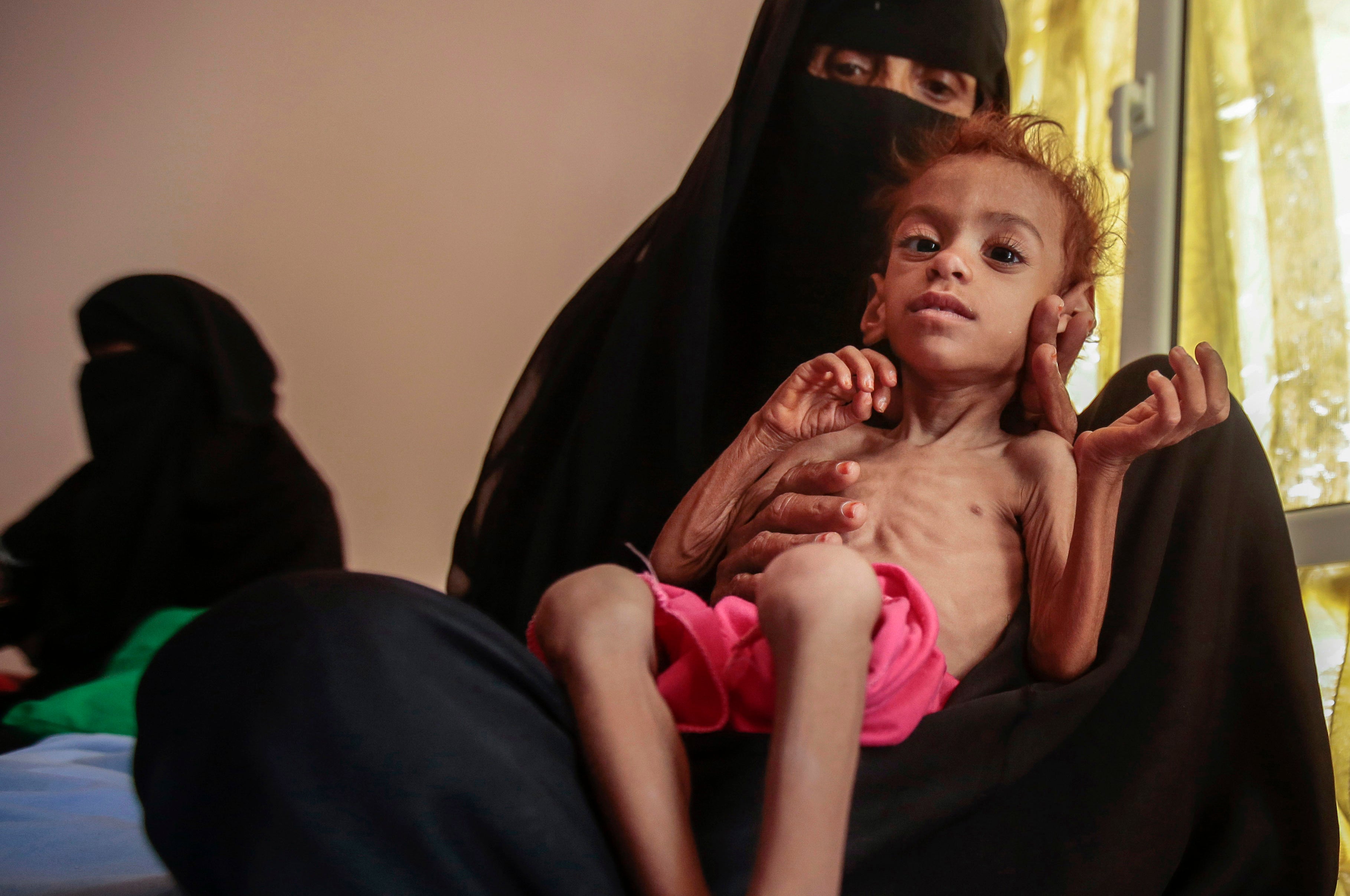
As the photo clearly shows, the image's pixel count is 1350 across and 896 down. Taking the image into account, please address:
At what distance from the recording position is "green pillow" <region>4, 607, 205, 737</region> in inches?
41.1

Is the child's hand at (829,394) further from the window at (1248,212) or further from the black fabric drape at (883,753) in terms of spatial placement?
the window at (1248,212)

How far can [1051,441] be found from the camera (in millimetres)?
705

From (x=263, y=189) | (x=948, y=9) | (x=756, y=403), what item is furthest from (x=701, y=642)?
(x=263, y=189)

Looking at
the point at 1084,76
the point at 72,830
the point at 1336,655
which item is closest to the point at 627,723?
the point at 72,830

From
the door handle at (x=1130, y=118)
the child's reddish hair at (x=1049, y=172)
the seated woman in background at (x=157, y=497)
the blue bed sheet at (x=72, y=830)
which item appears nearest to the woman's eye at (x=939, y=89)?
the child's reddish hair at (x=1049, y=172)

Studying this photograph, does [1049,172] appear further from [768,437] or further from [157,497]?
[157,497]

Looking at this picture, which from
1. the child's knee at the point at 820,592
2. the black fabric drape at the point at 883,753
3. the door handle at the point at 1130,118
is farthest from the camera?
the door handle at the point at 1130,118

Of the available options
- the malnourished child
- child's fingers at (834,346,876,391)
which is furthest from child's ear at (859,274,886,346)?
child's fingers at (834,346,876,391)

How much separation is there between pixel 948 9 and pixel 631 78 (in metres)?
0.54

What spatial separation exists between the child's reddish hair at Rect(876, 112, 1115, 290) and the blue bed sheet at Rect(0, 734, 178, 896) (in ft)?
2.66

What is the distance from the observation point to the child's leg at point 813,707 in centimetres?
43

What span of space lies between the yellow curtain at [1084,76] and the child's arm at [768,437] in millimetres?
656

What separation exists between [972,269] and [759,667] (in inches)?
14.4

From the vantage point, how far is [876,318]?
81 cm
